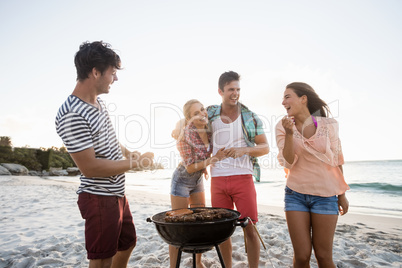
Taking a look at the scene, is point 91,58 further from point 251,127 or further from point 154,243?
point 154,243

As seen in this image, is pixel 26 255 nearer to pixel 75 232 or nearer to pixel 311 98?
pixel 75 232

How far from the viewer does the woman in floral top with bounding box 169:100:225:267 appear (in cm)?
286

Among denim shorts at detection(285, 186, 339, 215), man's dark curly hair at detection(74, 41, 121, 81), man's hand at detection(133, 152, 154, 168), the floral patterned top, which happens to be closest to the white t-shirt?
the floral patterned top

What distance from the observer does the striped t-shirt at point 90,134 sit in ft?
5.65

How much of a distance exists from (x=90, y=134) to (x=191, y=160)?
1.31 metres

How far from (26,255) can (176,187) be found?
286cm

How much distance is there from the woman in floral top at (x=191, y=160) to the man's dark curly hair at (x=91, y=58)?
128 centimetres

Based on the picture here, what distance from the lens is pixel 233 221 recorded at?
1.97 metres

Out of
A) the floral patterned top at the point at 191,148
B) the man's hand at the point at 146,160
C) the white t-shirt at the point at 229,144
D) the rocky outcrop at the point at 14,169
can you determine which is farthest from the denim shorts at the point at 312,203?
the rocky outcrop at the point at 14,169

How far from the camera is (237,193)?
293 cm

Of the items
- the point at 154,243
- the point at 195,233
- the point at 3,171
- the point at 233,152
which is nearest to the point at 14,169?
the point at 3,171

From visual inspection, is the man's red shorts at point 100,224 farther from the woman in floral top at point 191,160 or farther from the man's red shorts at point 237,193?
the man's red shorts at point 237,193

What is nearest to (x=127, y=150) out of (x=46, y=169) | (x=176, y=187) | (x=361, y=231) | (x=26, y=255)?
(x=176, y=187)

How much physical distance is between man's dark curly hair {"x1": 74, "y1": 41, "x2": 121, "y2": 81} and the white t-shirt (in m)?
1.60
